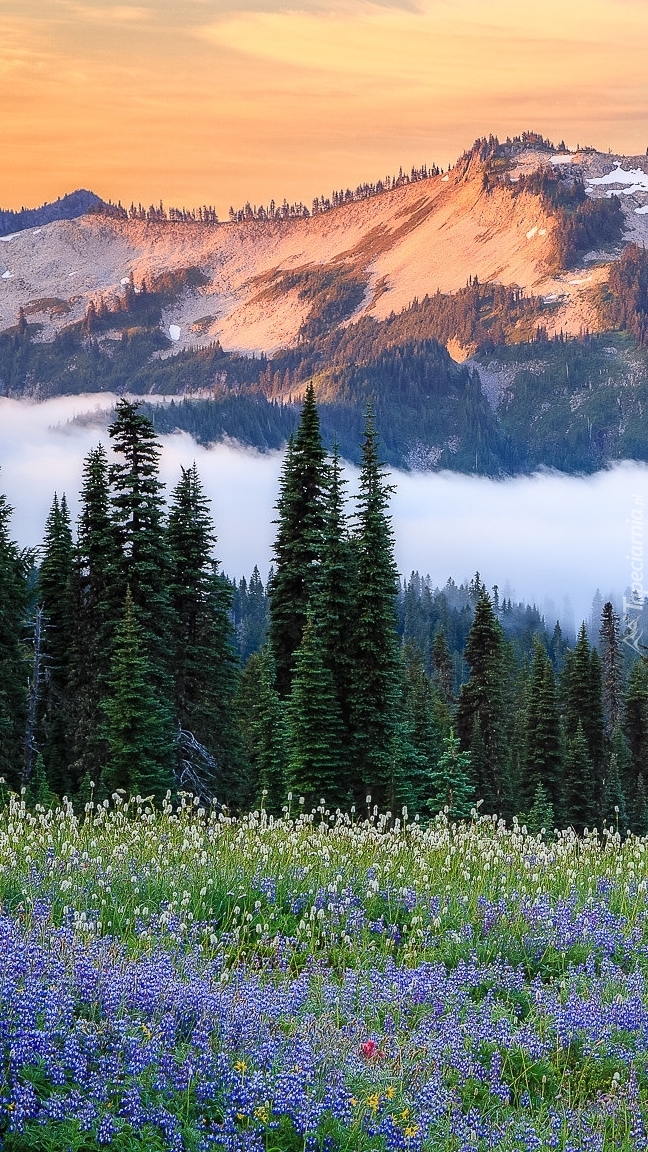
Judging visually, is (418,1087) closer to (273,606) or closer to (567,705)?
(273,606)

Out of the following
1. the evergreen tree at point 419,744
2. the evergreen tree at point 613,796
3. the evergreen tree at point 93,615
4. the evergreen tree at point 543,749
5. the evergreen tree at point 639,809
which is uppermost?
the evergreen tree at point 93,615

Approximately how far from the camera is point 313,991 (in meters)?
8.29

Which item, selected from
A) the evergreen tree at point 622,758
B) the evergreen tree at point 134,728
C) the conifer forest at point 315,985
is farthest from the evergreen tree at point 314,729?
the evergreen tree at point 622,758

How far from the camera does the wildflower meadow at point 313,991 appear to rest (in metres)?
6.43

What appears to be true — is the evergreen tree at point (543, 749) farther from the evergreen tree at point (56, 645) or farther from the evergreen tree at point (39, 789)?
the evergreen tree at point (39, 789)

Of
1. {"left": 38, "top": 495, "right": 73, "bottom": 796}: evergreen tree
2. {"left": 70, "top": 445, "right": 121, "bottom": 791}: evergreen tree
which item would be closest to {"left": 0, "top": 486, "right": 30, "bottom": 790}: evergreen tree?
{"left": 38, "top": 495, "right": 73, "bottom": 796}: evergreen tree

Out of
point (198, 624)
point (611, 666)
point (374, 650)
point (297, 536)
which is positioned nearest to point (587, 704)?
point (611, 666)

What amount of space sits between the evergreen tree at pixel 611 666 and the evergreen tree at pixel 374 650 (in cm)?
5912

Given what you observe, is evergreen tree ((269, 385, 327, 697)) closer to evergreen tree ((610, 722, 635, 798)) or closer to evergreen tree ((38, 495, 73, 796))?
evergreen tree ((38, 495, 73, 796))

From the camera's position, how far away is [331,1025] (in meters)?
7.42

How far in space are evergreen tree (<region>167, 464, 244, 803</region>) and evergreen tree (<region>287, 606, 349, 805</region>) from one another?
7352 millimetres

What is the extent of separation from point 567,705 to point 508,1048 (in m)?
87.1

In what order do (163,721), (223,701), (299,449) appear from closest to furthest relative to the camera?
(163,721) < (299,449) < (223,701)

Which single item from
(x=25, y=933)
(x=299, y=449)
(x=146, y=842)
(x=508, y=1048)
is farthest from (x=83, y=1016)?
(x=299, y=449)
